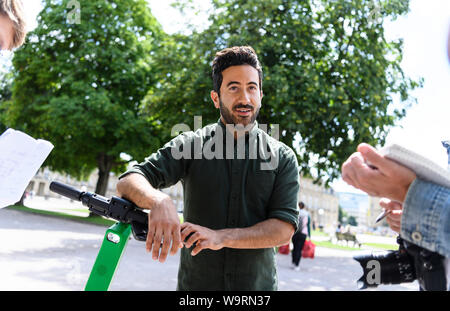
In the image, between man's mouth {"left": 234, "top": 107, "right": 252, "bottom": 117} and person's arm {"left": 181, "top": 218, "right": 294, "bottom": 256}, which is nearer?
person's arm {"left": 181, "top": 218, "right": 294, "bottom": 256}

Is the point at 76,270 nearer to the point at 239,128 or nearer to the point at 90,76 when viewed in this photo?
the point at 239,128

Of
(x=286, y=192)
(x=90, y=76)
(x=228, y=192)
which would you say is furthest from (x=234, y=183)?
(x=90, y=76)

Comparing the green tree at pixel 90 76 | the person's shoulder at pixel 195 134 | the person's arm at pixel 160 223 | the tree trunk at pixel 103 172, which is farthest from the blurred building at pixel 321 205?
the person's arm at pixel 160 223

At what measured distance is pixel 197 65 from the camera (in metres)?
11.6

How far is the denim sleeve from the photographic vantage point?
864mm

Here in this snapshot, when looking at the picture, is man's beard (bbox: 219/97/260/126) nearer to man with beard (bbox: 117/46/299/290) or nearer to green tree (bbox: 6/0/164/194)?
man with beard (bbox: 117/46/299/290)

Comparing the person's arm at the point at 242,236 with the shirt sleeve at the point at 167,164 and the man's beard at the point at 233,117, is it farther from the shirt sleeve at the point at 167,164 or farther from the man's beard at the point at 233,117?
the man's beard at the point at 233,117

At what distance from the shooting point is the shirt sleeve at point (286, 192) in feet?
5.31

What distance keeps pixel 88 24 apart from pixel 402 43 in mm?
12797

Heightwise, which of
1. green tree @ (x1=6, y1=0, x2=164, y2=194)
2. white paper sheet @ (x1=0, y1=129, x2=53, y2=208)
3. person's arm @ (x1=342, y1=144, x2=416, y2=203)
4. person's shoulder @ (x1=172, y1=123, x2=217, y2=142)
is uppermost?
green tree @ (x1=6, y1=0, x2=164, y2=194)

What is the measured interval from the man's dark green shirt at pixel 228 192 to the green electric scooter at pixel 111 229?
0.27m

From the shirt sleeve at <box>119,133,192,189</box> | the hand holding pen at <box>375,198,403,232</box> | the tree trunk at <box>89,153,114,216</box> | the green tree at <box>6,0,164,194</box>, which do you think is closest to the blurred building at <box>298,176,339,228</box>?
the tree trunk at <box>89,153,114,216</box>

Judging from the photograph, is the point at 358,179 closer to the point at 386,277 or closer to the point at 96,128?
the point at 386,277

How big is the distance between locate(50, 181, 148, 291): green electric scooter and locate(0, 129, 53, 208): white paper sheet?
0.18 meters
